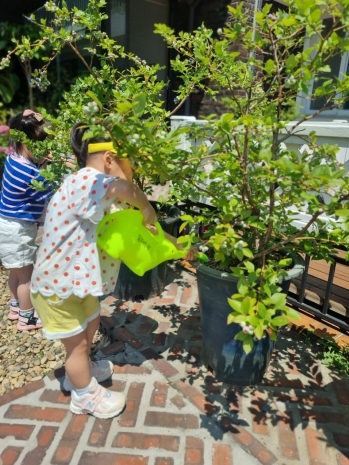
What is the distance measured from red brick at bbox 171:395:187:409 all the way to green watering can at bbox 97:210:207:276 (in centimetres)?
83

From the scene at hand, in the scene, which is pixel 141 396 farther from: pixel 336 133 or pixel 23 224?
pixel 336 133

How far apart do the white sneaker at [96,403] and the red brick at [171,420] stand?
18cm

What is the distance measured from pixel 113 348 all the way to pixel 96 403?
59cm

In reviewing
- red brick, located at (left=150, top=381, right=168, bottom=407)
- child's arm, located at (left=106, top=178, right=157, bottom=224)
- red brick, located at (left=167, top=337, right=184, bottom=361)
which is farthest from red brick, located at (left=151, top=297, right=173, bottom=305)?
child's arm, located at (left=106, top=178, right=157, bottom=224)

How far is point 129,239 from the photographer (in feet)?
6.12

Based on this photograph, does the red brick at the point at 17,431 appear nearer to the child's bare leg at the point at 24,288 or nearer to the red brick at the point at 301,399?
the child's bare leg at the point at 24,288

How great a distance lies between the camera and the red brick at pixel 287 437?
184 cm

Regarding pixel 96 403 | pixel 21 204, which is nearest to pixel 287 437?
pixel 96 403

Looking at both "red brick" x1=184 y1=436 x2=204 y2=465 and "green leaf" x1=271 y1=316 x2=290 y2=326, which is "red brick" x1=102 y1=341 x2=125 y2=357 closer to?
"red brick" x1=184 y1=436 x2=204 y2=465

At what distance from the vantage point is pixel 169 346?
8.73 feet

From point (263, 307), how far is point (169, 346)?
1323 millimetres

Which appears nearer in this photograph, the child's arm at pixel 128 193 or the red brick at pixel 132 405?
the child's arm at pixel 128 193

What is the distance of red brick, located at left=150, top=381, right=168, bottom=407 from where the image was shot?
214 centimetres

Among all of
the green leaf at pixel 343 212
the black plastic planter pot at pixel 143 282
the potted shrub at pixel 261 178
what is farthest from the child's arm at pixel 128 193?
the black plastic planter pot at pixel 143 282
